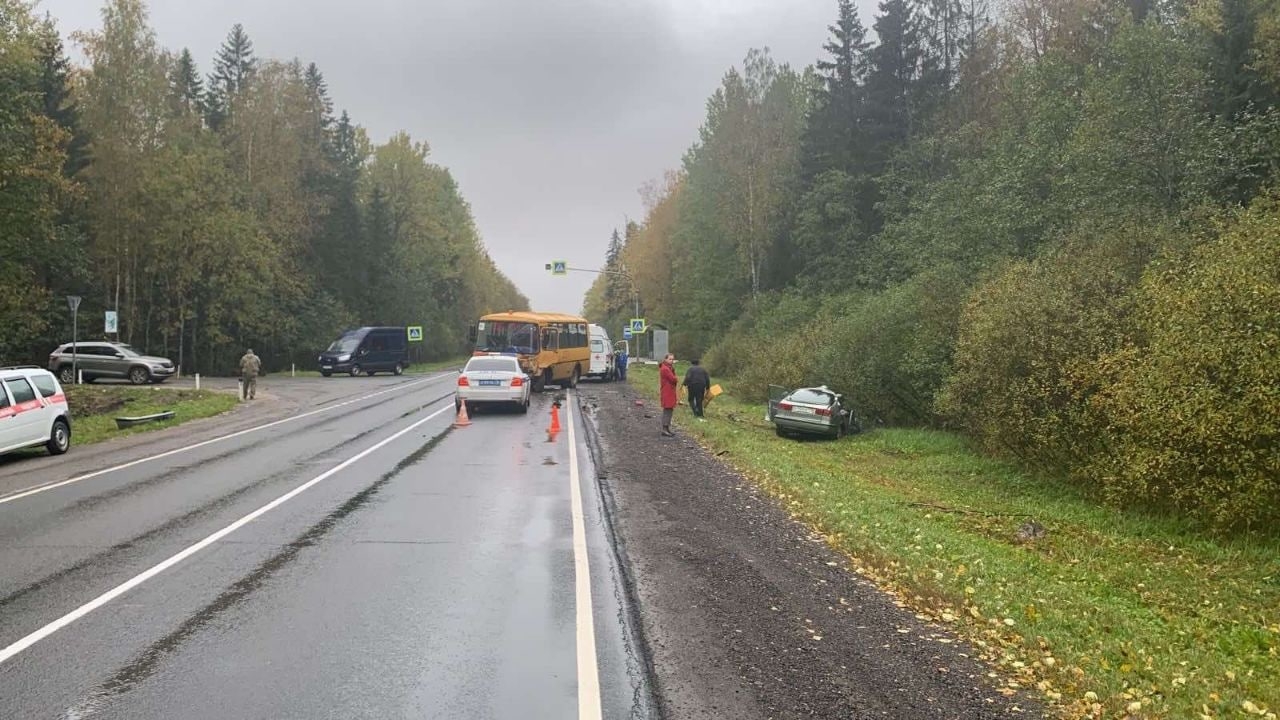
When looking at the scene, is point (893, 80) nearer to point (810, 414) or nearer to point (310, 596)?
point (810, 414)

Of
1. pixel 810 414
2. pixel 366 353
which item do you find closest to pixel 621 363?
pixel 366 353

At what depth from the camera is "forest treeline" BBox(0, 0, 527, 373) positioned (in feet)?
102

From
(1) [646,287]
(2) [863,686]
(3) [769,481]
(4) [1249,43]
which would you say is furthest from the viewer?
(1) [646,287]

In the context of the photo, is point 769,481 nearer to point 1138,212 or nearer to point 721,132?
point 1138,212

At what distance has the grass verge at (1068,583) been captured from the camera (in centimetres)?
508

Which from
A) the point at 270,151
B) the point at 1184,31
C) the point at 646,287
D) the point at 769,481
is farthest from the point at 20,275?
the point at 646,287

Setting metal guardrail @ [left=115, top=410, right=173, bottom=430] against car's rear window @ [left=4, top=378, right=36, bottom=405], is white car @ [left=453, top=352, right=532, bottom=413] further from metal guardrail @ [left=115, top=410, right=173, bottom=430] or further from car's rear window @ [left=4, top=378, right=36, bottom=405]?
car's rear window @ [left=4, top=378, right=36, bottom=405]

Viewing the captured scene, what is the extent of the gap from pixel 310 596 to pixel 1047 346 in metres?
12.8

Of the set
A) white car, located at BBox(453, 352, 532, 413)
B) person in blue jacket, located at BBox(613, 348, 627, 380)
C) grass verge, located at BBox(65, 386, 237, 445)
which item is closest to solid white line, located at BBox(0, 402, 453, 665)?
white car, located at BBox(453, 352, 532, 413)

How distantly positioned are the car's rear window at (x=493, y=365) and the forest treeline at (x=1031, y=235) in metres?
9.75

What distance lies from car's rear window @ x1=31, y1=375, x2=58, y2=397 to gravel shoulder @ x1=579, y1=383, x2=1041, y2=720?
12.7m

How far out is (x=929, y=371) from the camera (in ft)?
70.9

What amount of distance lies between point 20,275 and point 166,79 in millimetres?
14253

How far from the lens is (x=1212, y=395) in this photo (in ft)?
32.2
